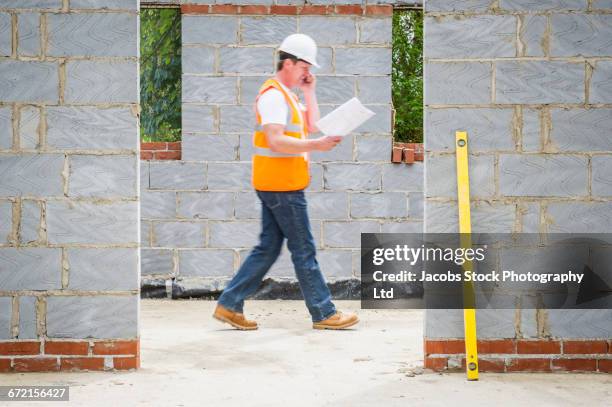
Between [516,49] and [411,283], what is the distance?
3.45 meters

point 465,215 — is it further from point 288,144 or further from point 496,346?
point 288,144

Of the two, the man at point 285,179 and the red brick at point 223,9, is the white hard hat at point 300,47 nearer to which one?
the man at point 285,179

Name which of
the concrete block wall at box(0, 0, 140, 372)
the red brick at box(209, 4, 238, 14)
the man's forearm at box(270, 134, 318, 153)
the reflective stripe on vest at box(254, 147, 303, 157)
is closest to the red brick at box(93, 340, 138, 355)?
the concrete block wall at box(0, 0, 140, 372)

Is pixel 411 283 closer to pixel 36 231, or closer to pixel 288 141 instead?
pixel 288 141

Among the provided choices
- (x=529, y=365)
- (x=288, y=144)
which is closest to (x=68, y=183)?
(x=288, y=144)

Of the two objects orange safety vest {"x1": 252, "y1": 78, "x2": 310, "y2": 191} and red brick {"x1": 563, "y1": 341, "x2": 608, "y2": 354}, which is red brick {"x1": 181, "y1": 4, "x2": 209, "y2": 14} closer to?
orange safety vest {"x1": 252, "y1": 78, "x2": 310, "y2": 191}

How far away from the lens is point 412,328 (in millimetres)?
6074

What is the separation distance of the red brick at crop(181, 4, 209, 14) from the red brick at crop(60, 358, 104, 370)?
3773mm

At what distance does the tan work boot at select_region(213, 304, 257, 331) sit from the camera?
5.84 metres

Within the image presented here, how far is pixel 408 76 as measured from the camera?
39.8 feet

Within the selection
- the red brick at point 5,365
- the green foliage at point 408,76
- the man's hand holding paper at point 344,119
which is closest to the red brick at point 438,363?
the man's hand holding paper at point 344,119

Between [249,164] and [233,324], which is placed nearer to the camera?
[233,324]

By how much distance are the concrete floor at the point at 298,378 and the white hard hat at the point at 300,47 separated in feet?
5.65

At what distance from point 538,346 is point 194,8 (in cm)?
428
